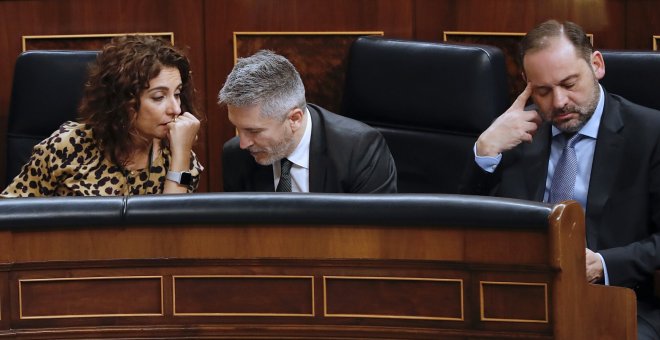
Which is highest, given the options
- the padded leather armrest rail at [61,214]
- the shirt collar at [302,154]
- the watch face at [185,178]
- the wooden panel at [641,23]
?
the wooden panel at [641,23]

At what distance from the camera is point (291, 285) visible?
1.09m

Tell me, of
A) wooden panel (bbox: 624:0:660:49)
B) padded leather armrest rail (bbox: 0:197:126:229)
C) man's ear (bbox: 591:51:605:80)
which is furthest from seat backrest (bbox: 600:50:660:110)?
padded leather armrest rail (bbox: 0:197:126:229)

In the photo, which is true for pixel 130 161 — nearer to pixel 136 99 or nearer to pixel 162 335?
pixel 136 99

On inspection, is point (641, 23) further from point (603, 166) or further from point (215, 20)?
point (215, 20)

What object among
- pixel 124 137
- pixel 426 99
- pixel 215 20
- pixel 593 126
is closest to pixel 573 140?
pixel 593 126

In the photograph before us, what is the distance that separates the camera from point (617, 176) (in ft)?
4.54

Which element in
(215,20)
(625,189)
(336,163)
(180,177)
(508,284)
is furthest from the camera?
(215,20)

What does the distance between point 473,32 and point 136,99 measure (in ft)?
2.12

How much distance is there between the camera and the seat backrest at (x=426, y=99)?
63.2 inches

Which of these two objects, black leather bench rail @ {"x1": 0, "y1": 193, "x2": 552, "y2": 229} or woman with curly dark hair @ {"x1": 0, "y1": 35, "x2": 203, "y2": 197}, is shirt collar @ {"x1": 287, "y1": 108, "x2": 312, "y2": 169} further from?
black leather bench rail @ {"x1": 0, "y1": 193, "x2": 552, "y2": 229}

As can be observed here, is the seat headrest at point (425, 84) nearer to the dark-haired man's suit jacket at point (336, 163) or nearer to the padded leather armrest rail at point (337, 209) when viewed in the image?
the dark-haired man's suit jacket at point (336, 163)

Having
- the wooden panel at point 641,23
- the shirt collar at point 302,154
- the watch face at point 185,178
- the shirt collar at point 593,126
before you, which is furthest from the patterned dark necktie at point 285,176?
the wooden panel at point 641,23

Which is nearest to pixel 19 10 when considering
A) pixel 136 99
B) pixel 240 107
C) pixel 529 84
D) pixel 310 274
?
pixel 136 99

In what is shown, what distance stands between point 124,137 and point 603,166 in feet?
2.25
